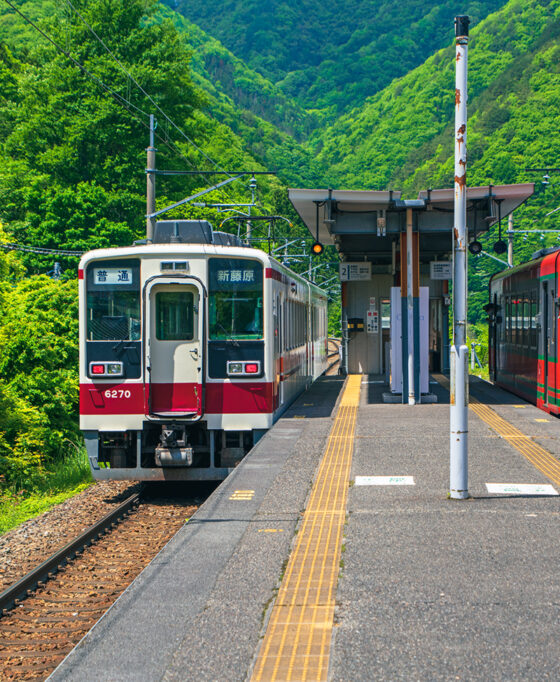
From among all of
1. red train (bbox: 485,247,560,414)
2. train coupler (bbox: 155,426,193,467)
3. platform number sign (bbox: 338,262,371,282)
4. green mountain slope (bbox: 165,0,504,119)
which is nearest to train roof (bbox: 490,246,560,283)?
red train (bbox: 485,247,560,414)

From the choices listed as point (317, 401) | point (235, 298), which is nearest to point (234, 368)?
point (235, 298)

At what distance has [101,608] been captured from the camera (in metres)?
7.30

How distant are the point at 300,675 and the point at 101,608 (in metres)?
3.18

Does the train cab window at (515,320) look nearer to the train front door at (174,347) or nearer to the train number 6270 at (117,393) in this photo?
the train front door at (174,347)

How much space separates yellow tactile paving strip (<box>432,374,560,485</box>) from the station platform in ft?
0.20

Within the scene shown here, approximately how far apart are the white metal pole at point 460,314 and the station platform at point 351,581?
0.33 m

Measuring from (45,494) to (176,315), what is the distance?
17.6 ft

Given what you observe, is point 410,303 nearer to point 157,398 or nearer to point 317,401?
point 317,401

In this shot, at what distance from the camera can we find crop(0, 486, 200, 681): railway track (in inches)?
249

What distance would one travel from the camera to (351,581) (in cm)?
606

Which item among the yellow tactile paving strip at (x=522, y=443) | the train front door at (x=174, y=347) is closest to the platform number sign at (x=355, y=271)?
the yellow tactile paving strip at (x=522, y=443)

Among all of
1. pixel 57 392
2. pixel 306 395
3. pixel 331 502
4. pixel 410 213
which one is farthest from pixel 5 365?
pixel 331 502

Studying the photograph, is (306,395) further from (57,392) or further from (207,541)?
(207,541)

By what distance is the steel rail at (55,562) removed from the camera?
7.50 metres
